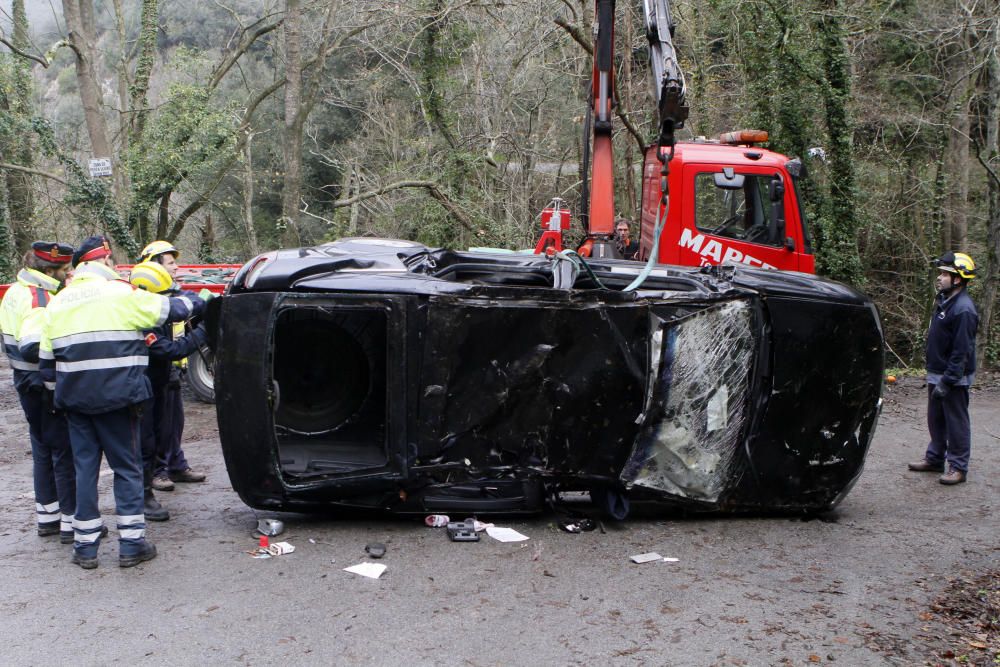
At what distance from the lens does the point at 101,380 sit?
4.65 meters

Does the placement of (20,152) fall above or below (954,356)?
above

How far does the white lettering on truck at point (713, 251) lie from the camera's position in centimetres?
795

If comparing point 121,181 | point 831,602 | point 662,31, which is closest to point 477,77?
point 121,181

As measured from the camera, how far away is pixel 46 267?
5453 mm

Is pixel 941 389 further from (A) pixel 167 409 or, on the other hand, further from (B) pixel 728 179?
(A) pixel 167 409

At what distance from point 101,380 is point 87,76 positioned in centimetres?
1661

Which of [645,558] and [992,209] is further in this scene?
[992,209]

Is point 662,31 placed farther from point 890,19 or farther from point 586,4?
point 890,19

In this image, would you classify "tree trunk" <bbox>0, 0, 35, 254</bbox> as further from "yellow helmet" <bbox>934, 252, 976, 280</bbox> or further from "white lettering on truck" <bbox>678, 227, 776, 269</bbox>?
"yellow helmet" <bbox>934, 252, 976, 280</bbox>

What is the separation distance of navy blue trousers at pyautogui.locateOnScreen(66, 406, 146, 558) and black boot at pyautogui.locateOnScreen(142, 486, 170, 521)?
771mm

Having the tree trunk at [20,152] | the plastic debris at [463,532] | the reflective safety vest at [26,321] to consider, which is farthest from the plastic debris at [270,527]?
the tree trunk at [20,152]

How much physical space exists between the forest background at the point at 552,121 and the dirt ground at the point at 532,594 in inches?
358

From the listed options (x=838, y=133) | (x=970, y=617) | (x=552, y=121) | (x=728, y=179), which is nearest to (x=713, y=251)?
(x=728, y=179)

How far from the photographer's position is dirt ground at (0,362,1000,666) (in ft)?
12.6
